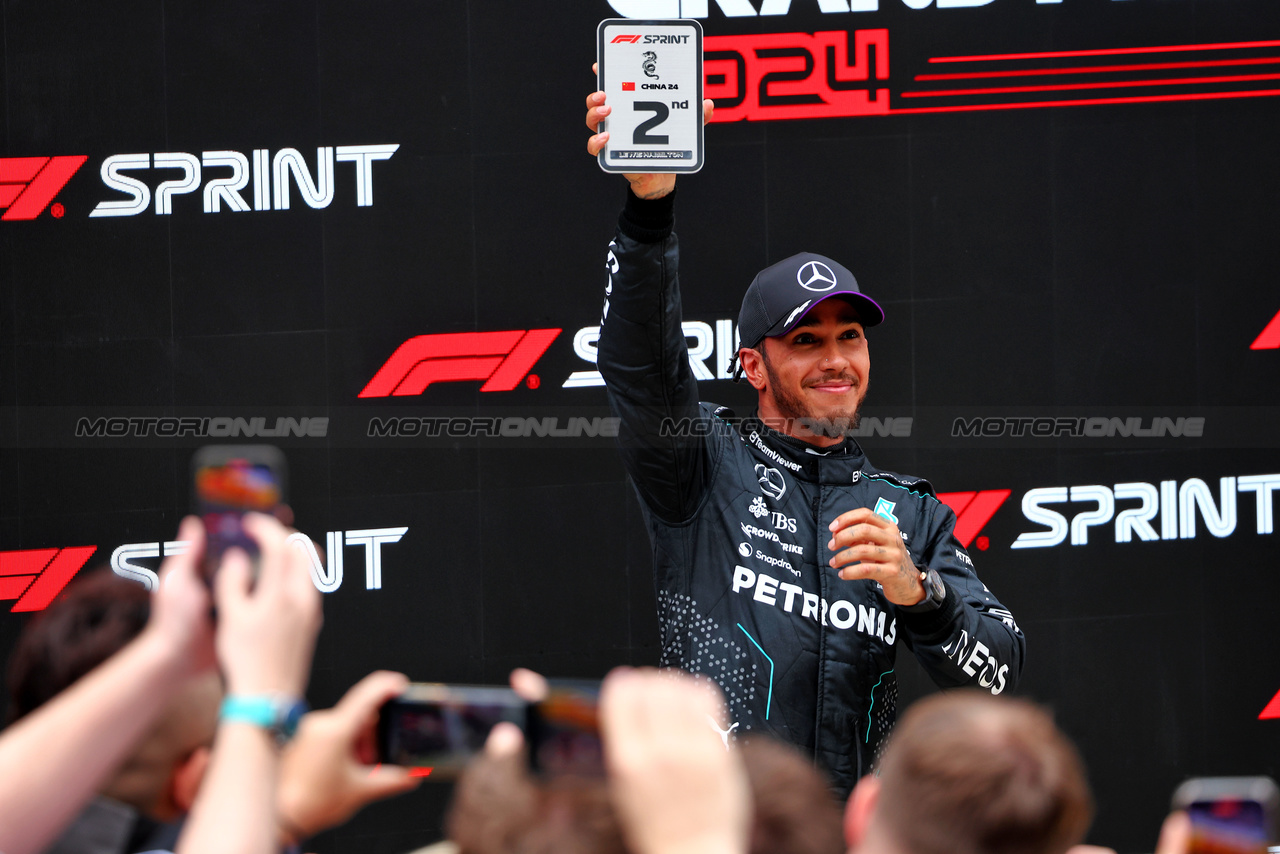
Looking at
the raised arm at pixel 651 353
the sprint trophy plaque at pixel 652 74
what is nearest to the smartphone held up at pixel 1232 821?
the raised arm at pixel 651 353

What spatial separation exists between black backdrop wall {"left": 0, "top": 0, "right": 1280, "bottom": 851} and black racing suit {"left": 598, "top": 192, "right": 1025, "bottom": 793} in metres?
0.99

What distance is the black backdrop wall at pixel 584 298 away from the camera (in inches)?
114

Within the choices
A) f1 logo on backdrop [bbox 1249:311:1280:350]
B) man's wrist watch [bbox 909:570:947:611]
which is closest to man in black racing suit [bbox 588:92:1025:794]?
man's wrist watch [bbox 909:570:947:611]

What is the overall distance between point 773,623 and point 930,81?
5.64 ft

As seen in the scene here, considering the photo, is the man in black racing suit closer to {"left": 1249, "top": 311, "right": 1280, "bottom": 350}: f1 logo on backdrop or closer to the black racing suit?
the black racing suit

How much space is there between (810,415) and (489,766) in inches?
49.1

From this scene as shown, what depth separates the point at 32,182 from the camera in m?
2.87

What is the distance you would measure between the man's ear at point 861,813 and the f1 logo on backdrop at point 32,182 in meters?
2.56

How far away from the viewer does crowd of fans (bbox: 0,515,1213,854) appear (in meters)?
0.86

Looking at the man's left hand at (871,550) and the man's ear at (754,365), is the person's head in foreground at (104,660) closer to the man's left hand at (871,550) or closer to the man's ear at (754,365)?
the man's left hand at (871,550)

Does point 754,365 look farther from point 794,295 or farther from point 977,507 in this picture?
point 977,507

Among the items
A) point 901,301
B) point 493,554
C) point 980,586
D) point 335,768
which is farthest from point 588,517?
point 335,768

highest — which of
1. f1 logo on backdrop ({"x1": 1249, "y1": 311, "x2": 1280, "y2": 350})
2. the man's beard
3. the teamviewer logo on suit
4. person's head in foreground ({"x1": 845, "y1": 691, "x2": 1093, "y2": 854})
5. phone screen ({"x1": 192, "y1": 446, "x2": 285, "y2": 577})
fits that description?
f1 logo on backdrop ({"x1": 1249, "y1": 311, "x2": 1280, "y2": 350})

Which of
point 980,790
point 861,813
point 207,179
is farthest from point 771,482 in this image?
point 207,179
